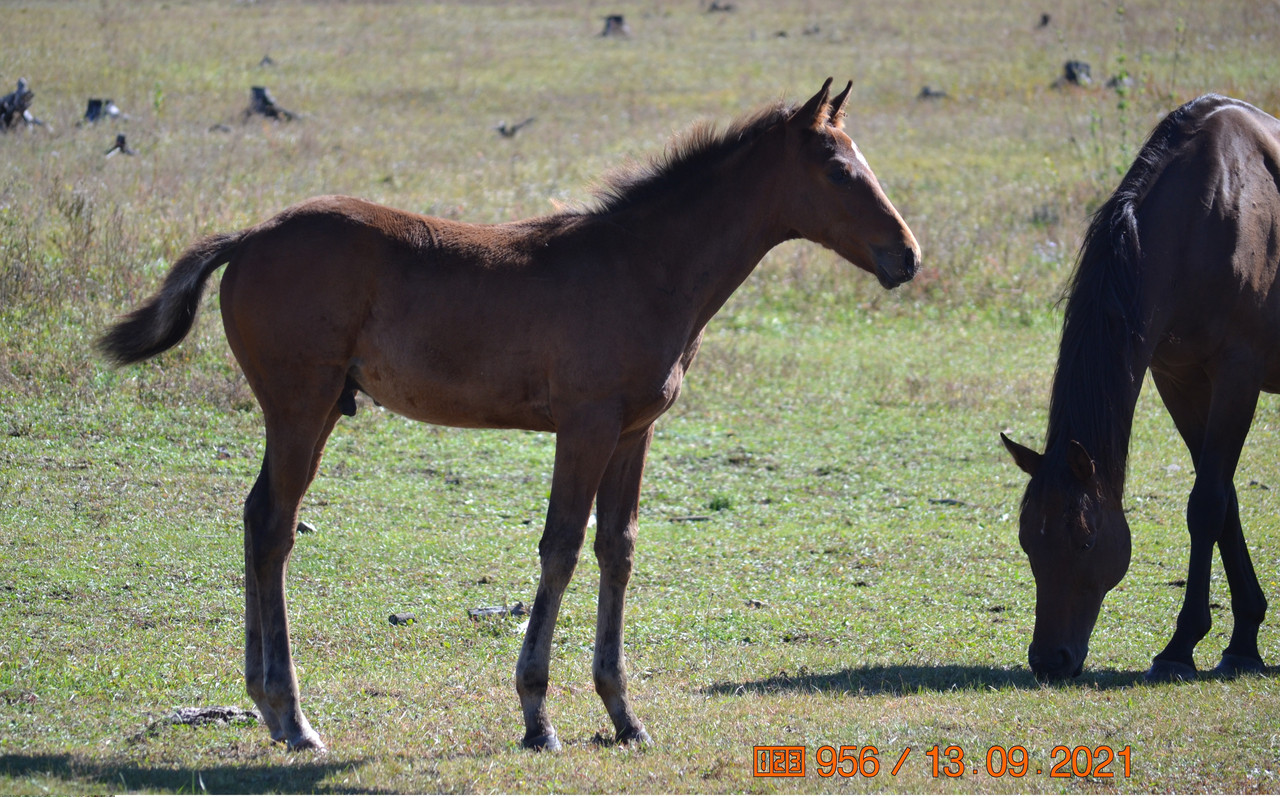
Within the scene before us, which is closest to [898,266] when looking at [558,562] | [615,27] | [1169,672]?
[558,562]

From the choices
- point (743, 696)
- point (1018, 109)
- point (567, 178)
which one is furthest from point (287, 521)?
point (1018, 109)

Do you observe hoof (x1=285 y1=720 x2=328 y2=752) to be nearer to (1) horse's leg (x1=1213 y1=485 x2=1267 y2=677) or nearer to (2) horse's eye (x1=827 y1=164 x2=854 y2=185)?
(2) horse's eye (x1=827 y1=164 x2=854 y2=185)

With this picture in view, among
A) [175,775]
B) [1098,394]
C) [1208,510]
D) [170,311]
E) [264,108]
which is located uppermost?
[264,108]

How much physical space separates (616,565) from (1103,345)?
2.69m

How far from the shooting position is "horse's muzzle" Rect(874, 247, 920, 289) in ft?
16.5

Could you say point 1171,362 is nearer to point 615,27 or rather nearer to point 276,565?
point 276,565

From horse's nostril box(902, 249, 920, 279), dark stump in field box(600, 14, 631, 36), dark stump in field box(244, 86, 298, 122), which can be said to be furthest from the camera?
dark stump in field box(600, 14, 631, 36)

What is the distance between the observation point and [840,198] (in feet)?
16.7

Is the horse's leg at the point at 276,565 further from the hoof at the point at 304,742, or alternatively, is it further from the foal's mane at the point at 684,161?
the foal's mane at the point at 684,161

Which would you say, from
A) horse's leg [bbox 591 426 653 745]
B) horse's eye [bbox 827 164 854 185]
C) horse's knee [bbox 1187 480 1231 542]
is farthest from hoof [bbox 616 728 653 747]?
horse's knee [bbox 1187 480 1231 542]

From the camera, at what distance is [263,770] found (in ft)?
14.9

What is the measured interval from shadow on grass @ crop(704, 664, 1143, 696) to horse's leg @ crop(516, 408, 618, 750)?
4.18ft

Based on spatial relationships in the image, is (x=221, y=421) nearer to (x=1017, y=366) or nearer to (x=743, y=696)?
(x=743, y=696)

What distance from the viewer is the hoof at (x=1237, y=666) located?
20.2 feet
